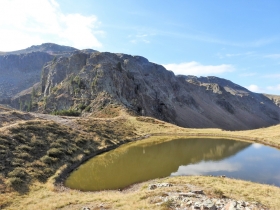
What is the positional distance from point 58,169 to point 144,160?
16.2 meters

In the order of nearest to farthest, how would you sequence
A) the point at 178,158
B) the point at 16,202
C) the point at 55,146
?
the point at 16,202
the point at 55,146
the point at 178,158

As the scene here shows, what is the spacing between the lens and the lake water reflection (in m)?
33.3

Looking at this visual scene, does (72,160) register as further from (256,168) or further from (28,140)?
(256,168)

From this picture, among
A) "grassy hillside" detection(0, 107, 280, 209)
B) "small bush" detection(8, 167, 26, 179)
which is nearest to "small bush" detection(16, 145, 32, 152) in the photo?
"grassy hillside" detection(0, 107, 280, 209)

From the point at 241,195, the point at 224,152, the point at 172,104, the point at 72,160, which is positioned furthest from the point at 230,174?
the point at 172,104

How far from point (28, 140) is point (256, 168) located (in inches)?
1557

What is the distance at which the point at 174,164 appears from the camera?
139 feet

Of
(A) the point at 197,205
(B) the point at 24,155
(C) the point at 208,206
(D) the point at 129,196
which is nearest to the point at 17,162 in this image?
(B) the point at 24,155

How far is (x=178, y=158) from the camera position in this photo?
4725 centimetres

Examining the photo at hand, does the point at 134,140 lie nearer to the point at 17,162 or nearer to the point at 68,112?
the point at 17,162

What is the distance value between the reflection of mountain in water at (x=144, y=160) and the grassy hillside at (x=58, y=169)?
2.87 meters

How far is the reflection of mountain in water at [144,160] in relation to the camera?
32875 millimetres

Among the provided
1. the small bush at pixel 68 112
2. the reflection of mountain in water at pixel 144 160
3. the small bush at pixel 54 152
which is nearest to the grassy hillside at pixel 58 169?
the small bush at pixel 54 152

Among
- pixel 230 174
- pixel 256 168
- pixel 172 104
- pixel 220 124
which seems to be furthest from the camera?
pixel 220 124
